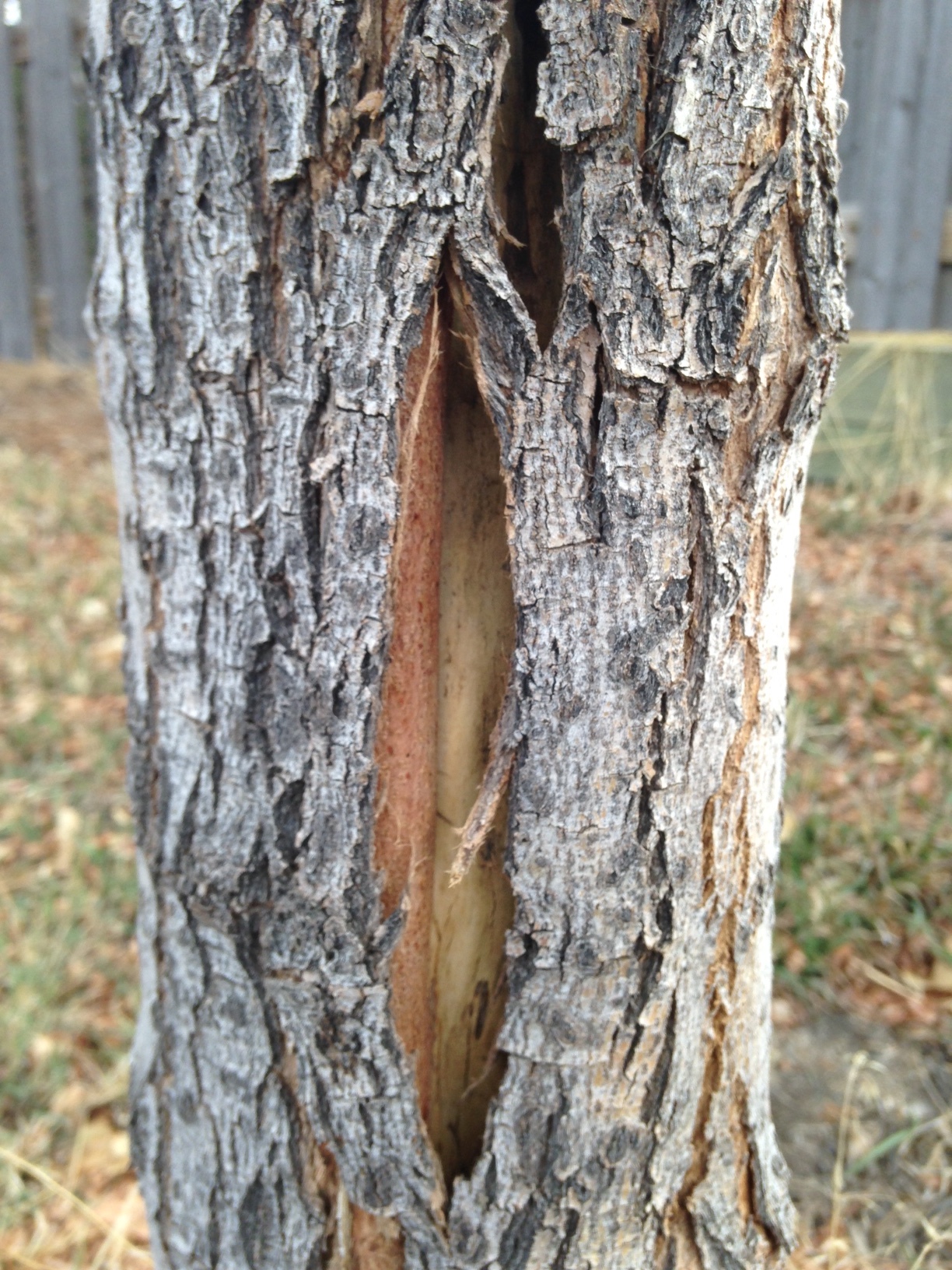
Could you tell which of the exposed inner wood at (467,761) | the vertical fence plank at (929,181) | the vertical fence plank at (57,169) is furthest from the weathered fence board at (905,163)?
the vertical fence plank at (57,169)

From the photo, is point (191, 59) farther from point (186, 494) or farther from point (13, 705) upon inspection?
point (13, 705)

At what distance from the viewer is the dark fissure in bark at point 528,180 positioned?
110cm

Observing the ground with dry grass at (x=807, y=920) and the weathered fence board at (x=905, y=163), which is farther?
the weathered fence board at (x=905, y=163)

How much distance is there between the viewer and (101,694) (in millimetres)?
3564

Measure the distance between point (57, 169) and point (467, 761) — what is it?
6944 millimetres

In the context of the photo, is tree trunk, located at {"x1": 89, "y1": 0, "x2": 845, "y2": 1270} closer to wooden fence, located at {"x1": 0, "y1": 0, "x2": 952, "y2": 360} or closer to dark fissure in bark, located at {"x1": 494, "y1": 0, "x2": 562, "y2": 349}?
dark fissure in bark, located at {"x1": 494, "y1": 0, "x2": 562, "y2": 349}

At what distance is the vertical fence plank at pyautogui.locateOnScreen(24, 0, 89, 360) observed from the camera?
6.37 meters

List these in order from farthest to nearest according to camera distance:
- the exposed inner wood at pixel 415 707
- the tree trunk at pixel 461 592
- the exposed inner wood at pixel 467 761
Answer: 1. the exposed inner wood at pixel 467 761
2. the exposed inner wood at pixel 415 707
3. the tree trunk at pixel 461 592

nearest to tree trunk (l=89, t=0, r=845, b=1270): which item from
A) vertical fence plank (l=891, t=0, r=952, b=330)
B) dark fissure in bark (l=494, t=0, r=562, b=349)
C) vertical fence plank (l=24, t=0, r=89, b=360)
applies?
dark fissure in bark (l=494, t=0, r=562, b=349)

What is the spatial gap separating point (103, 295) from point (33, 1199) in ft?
5.81

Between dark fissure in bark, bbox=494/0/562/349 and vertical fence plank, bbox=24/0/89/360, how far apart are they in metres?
6.38

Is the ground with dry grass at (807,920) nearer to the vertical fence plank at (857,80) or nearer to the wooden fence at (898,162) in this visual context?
the wooden fence at (898,162)

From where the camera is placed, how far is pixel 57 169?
262 inches

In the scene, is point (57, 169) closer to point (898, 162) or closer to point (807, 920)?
point (898, 162)
